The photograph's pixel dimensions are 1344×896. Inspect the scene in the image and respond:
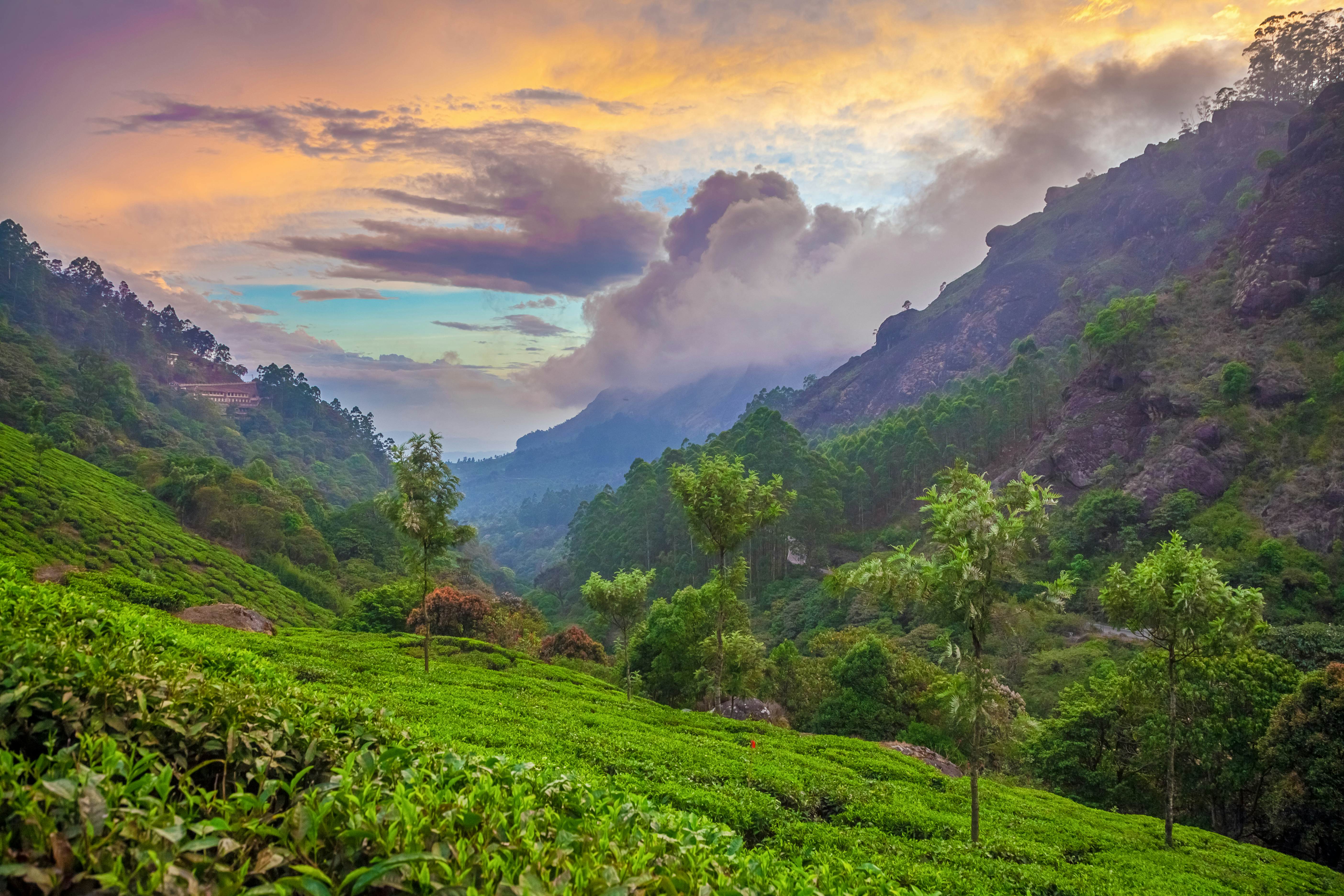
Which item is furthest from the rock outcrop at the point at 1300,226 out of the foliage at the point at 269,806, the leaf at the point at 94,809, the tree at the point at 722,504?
the leaf at the point at 94,809

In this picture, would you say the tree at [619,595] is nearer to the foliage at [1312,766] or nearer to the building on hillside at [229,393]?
the foliage at [1312,766]

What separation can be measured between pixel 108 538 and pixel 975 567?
1925 inches

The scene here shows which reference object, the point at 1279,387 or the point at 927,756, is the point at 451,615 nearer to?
the point at 927,756

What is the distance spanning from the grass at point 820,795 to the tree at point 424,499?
144 inches

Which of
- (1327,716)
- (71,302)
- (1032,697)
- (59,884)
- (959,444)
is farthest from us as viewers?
(71,302)

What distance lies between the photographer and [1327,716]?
52.9 ft

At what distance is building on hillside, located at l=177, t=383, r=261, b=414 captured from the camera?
11906 centimetres

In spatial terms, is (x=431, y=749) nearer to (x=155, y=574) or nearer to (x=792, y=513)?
(x=155, y=574)

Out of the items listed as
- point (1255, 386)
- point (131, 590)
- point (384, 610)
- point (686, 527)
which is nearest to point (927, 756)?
point (131, 590)

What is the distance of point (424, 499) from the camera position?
1864 cm

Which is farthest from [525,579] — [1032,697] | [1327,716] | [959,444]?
[1327,716]

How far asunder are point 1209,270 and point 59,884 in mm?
93597

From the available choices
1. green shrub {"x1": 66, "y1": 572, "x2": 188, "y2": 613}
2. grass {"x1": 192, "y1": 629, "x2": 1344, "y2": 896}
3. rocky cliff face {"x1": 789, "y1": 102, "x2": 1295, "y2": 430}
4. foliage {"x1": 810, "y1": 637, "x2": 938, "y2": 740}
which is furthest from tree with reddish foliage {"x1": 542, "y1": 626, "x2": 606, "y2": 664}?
rocky cliff face {"x1": 789, "y1": 102, "x2": 1295, "y2": 430}

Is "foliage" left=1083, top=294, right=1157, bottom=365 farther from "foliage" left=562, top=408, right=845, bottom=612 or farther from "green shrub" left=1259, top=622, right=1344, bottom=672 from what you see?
"green shrub" left=1259, top=622, right=1344, bottom=672
